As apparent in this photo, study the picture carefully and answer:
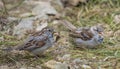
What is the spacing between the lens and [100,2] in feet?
32.9

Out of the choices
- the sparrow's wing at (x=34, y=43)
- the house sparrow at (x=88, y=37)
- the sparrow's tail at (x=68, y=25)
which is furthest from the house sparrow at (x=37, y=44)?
the sparrow's tail at (x=68, y=25)

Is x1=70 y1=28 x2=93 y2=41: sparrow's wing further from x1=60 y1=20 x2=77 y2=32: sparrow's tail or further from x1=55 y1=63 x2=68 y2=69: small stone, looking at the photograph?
x1=55 y1=63 x2=68 y2=69: small stone

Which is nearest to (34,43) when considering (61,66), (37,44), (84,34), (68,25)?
(37,44)

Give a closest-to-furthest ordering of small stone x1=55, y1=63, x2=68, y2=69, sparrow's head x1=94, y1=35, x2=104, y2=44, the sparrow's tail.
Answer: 1. small stone x1=55, y1=63, x2=68, y2=69
2. sparrow's head x1=94, y1=35, x2=104, y2=44
3. the sparrow's tail

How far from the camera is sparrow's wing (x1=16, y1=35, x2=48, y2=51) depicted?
279 inches

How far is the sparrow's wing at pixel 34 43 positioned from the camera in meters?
7.09

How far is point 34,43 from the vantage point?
23.5 feet

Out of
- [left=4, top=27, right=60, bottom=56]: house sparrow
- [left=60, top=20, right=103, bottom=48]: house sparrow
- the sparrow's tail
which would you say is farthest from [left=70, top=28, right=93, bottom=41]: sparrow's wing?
[left=4, top=27, right=60, bottom=56]: house sparrow

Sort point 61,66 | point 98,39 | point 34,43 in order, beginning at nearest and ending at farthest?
point 61,66, point 34,43, point 98,39

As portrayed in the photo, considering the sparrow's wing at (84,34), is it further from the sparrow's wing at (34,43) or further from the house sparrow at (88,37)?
the sparrow's wing at (34,43)

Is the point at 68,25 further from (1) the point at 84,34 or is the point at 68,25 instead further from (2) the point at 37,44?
(2) the point at 37,44

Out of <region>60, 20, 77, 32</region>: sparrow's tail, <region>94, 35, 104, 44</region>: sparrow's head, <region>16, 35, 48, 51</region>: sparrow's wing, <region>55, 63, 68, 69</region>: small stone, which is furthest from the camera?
<region>60, 20, 77, 32</region>: sparrow's tail

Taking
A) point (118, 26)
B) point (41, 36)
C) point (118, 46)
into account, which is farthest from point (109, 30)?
point (41, 36)

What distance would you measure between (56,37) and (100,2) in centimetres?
206
